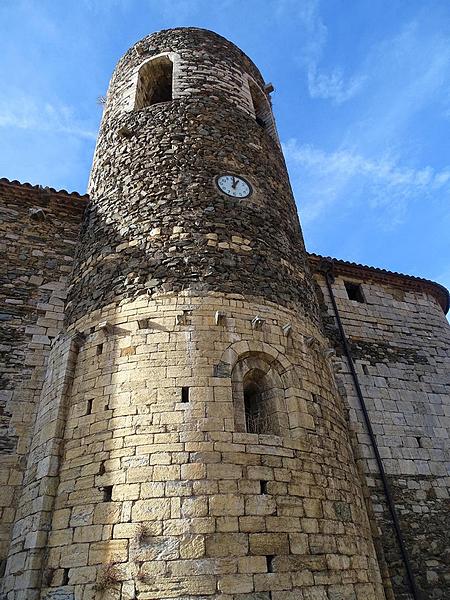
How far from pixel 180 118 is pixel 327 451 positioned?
20.5ft

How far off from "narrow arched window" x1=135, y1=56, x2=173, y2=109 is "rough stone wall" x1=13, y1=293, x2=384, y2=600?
246 inches

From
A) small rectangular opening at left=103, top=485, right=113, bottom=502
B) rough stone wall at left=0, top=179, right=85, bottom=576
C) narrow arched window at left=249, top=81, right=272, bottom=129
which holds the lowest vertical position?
small rectangular opening at left=103, top=485, right=113, bottom=502

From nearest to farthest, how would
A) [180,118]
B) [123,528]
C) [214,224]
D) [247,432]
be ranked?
[123,528] < [247,432] < [214,224] < [180,118]

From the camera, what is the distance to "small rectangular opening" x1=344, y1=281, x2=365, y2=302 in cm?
1001

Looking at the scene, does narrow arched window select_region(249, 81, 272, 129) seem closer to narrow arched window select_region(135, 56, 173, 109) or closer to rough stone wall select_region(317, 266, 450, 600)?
narrow arched window select_region(135, 56, 173, 109)

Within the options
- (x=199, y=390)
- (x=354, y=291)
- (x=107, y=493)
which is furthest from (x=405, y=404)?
(x=107, y=493)

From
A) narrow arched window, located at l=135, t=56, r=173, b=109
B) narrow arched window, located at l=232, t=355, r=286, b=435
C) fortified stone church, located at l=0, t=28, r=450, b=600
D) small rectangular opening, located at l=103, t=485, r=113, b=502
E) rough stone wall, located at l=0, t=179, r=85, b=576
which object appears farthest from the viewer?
narrow arched window, located at l=135, t=56, r=173, b=109

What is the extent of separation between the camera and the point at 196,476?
4.38 metres

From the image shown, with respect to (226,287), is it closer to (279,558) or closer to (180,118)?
(279,558)

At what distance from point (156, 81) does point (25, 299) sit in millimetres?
6180

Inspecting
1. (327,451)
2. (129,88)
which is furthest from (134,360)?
(129,88)

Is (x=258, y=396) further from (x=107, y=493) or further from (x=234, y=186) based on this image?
(x=234, y=186)

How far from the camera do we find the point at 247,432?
16.0 feet

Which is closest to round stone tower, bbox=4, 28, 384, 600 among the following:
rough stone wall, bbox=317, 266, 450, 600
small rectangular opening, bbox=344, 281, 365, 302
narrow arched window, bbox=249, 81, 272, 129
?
rough stone wall, bbox=317, 266, 450, 600
